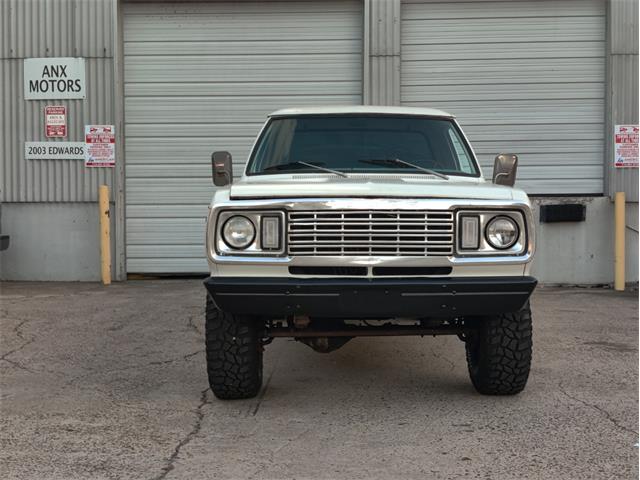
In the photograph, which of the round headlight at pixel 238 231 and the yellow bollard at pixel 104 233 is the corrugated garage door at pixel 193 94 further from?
the round headlight at pixel 238 231

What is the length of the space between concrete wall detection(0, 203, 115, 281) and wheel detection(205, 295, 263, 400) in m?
6.61

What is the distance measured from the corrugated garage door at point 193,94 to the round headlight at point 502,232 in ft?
22.4

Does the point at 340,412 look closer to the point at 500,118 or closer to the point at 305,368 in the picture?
the point at 305,368

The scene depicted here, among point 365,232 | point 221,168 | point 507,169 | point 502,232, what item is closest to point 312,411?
point 365,232

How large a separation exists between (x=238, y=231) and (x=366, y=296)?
82 cm

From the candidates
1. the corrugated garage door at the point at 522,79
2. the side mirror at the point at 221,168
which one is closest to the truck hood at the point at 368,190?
the side mirror at the point at 221,168

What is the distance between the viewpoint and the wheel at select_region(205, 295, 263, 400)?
179 inches

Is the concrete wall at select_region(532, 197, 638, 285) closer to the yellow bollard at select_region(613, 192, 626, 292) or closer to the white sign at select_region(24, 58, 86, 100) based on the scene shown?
the yellow bollard at select_region(613, 192, 626, 292)

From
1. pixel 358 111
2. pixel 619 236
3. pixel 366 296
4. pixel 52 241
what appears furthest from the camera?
pixel 52 241

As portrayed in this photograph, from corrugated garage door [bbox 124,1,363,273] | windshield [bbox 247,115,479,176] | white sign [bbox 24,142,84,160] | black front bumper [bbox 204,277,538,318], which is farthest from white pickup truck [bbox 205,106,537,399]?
white sign [bbox 24,142,84,160]

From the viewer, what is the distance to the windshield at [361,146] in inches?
209

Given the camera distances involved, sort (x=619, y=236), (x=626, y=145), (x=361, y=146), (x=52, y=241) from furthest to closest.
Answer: (x=52, y=241)
(x=626, y=145)
(x=619, y=236)
(x=361, y=146)

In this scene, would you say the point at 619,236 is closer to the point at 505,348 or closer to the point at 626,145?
the point at 626,145

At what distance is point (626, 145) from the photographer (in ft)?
34.6
